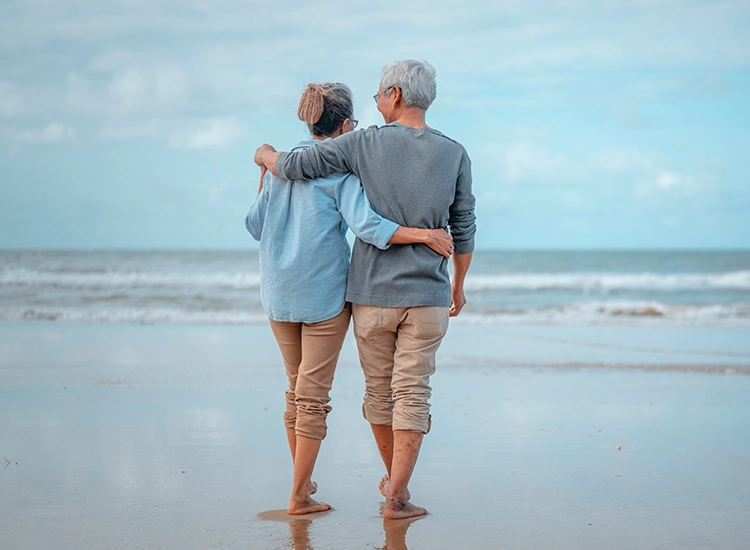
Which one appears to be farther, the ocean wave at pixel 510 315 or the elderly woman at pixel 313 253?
the ocean wave at pixel 510 315

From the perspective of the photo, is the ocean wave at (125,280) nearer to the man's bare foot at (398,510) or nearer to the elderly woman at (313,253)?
the elderly woman at (313,253)

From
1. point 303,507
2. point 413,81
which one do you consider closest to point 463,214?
point 413,81

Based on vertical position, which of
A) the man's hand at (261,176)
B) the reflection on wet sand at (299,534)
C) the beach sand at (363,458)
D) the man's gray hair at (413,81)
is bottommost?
the beach sand at (363,458)

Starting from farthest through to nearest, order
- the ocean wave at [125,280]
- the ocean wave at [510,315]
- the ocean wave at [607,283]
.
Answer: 1. the ocean wave at [607,283]
2. the ocean wave at [125,280]
3. the ocean wave at [510,315]

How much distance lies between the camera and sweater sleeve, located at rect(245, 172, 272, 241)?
2.77m

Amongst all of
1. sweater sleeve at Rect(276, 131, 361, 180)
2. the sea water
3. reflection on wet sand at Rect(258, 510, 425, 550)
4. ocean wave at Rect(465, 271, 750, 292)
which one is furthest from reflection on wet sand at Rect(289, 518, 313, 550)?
ocean wave at Rect(465, 271, 750, 292)

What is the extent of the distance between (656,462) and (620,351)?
4.60 metres

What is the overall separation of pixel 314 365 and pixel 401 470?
1.64 ft

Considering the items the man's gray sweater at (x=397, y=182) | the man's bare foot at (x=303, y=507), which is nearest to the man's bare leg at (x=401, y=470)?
the man's bare foot at (x=303, y=507)

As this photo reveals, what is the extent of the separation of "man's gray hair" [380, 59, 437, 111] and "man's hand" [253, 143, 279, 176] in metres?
0.49

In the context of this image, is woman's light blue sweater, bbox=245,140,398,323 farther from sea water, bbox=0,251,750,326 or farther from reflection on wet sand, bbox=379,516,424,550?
sea water, bbox=0,251,750,326

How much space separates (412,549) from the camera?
241 centimetres

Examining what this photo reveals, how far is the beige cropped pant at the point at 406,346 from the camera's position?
2.65 m

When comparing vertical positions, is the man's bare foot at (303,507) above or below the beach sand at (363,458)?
above
